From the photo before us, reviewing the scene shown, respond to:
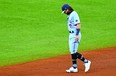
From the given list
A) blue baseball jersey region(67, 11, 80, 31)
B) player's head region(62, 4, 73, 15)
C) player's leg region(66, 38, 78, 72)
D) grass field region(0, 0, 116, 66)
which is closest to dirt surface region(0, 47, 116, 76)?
player's leg region(66, 38, 78, 72)

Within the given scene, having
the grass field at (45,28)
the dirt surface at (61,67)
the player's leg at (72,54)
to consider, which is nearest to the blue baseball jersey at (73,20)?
the player's leg at (72,54)

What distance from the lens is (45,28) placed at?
20.5 m

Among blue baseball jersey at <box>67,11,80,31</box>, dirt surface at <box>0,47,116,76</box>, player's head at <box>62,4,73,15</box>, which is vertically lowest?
dirt surface at <box>0,47,116,76</box>

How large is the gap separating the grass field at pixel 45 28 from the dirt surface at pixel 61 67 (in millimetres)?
904

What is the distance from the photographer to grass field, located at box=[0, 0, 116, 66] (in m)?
15.9

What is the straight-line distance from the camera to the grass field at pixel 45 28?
1592cm

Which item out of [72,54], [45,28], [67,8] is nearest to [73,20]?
[67,8]

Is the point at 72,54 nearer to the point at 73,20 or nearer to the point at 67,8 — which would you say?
the point at 73,20

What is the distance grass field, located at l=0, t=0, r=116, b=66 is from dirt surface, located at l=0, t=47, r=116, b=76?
0.90 m

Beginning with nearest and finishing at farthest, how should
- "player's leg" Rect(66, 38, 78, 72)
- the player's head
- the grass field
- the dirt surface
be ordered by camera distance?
1. the player's head
2. "player's leg" Rect(66, 38, 78, 72)
3. the dirt surface
4. the grass field

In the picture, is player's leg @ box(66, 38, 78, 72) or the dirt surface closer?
player's leg @ box(66, 38, 78, 72)

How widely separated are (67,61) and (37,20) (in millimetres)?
8934

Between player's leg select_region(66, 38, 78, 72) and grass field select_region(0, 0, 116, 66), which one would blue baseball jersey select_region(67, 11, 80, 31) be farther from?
grass field select_region(0, 0, 116, 66)

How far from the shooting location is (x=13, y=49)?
16.2m
